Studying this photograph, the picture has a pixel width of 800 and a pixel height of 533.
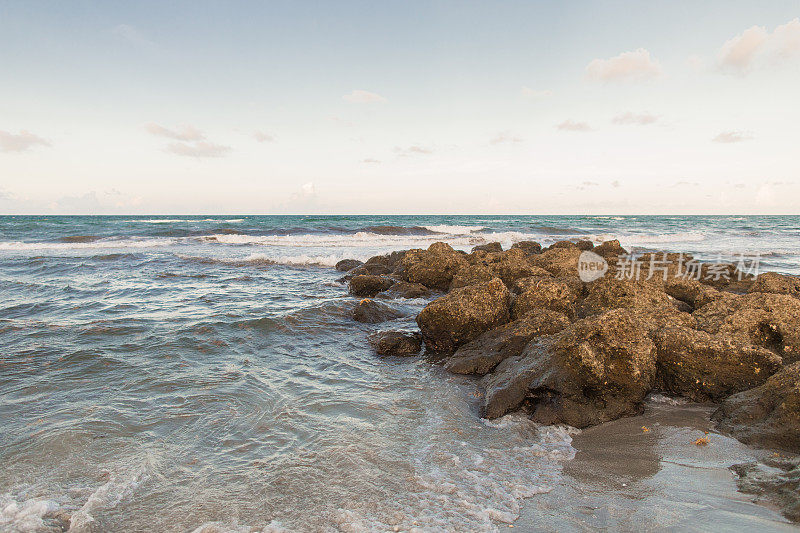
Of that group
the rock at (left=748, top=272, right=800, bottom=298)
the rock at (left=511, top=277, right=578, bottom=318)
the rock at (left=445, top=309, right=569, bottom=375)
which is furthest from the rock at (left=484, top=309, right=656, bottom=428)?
the rock at (left=748, top=272, right=800, bottom=298)

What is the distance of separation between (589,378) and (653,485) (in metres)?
1.20

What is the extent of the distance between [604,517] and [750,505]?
0.93m

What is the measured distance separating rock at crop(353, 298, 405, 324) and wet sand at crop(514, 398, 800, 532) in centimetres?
479

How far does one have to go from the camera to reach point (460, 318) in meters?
6.07

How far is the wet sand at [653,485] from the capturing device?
2.62 metres

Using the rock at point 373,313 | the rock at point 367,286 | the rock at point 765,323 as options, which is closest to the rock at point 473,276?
the rock at point 373,313

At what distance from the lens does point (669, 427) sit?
12.9 ft

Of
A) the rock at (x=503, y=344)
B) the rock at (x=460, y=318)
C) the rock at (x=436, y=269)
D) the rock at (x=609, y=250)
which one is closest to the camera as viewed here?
the rock at (x=503, y=344)

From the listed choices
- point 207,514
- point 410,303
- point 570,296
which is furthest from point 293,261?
point 207,514

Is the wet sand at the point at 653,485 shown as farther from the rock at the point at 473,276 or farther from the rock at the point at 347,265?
the rock at the point at 347,265

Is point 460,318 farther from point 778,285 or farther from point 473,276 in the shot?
point 778,285

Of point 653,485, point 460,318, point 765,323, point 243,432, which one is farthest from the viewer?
point 460,318

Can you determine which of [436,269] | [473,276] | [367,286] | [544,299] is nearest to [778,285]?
[544,299]

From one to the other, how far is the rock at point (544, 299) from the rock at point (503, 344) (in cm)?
62
